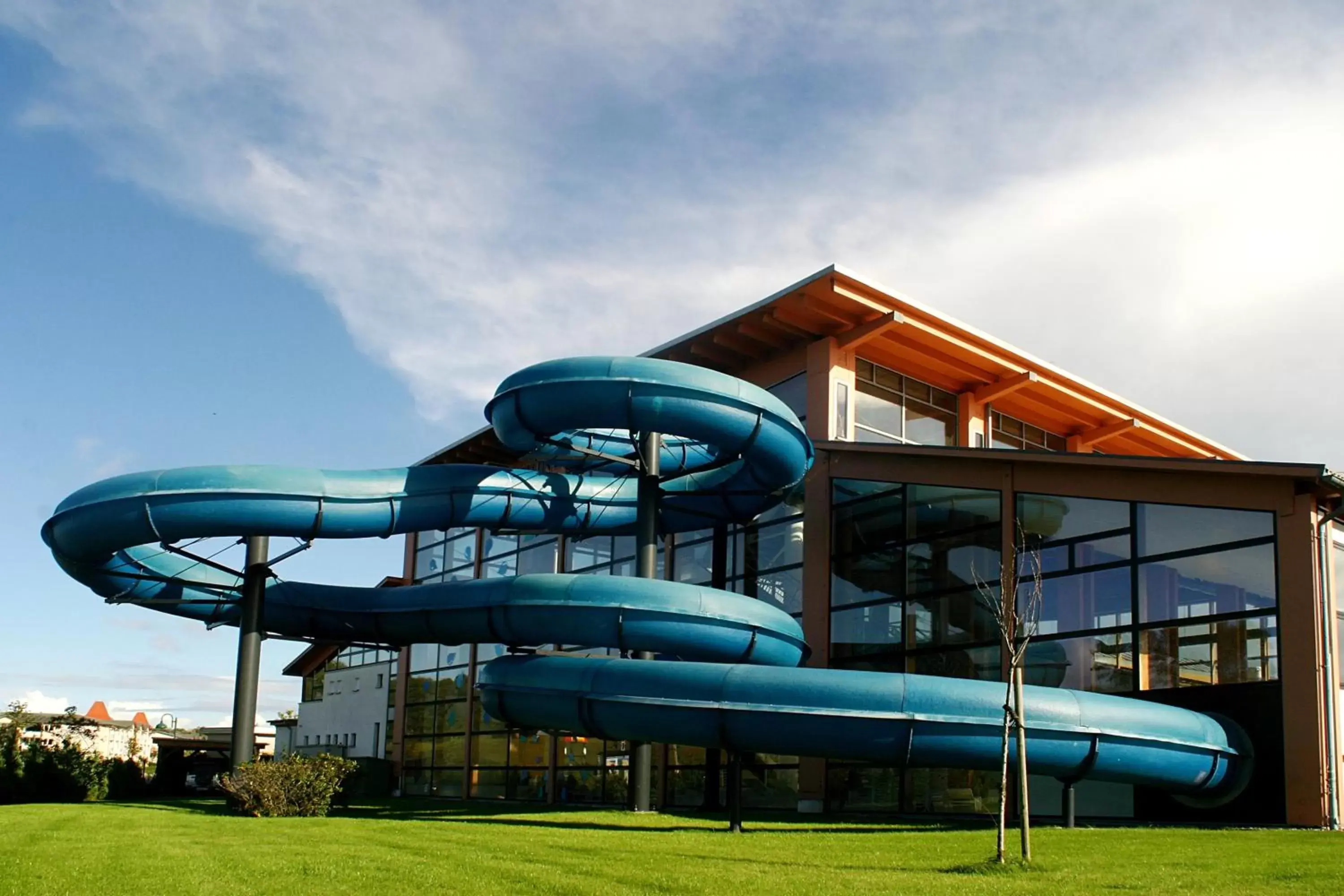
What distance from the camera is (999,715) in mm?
17422

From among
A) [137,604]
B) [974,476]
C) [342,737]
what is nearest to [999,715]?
[974,476]

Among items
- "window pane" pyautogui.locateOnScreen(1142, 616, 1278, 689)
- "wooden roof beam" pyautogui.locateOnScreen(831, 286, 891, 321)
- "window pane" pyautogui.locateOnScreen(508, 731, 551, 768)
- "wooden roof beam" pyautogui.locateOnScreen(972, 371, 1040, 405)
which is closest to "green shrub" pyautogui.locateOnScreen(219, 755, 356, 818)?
"window pane" pyautogui.locateOnScreen(508, 731, 551, 768)

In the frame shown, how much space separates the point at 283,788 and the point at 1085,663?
13.5m

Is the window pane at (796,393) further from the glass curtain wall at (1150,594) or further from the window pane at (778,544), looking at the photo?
the glass curtain wall at (1150,594)

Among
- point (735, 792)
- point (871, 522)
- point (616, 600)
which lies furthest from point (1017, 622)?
point (871, 522)

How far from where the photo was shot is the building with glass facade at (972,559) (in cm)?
1848

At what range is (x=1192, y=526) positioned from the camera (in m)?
19.8

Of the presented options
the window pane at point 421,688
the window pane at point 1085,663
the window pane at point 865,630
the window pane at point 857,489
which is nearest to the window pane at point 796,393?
the window pane at point 857,489

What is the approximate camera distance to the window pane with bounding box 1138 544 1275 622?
18.8 meters

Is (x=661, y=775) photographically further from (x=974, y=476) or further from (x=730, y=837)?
(x=730, y=837)

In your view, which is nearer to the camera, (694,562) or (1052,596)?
(1052,596)

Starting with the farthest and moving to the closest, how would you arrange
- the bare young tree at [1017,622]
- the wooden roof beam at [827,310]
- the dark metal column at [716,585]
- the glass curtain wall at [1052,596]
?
the dark metal column at [716,585] < the wooden roof beam at [827,310] < the glass curtain wall at [1052,596] < the bare young tree at [1017,622]

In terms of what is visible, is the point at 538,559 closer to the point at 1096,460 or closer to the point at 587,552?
the point at 587,552

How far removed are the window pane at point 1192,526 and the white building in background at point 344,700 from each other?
25.6 meters
